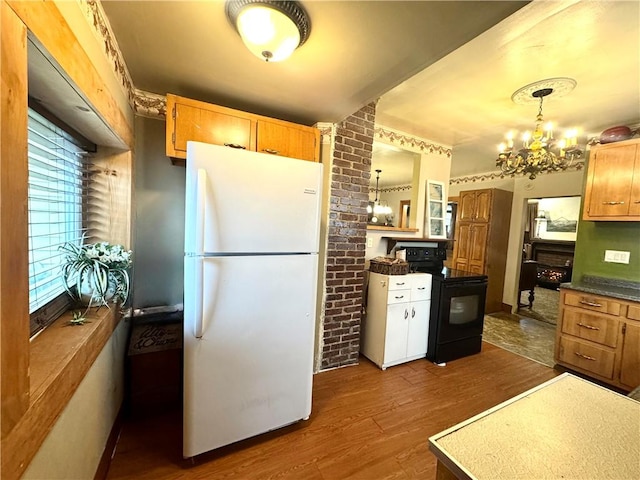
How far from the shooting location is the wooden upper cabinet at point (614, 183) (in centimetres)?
243

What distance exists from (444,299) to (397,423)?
1270 mm

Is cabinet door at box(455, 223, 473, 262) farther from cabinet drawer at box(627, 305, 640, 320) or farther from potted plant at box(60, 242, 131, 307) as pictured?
potted plant at box(60, 242, 131, 307)

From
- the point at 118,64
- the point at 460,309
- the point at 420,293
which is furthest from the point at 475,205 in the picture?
the point at 118,64

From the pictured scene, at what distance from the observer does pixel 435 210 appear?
11.4 feet

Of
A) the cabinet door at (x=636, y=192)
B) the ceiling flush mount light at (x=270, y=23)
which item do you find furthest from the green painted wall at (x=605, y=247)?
the ceiling flush mount light at (x=270, y=23)

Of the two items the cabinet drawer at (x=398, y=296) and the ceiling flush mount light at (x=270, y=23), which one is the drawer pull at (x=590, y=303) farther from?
the ceiling flush mount light at (x=270, y=23)

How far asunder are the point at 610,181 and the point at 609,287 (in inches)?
40.9

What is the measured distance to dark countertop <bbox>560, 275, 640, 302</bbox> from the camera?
2.35 meters

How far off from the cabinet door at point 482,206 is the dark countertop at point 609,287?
1.68 metres

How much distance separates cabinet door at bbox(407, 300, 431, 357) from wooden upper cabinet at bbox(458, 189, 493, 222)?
2.53 m

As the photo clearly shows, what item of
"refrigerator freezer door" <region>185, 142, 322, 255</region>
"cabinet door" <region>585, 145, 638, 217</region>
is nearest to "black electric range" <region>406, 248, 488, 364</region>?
"cabinet door" <region>585, 145, 638, 217</region>

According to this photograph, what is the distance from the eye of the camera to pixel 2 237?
604mm

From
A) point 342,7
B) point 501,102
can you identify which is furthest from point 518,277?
point 342,7

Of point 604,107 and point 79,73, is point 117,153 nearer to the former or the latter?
point 79,73
